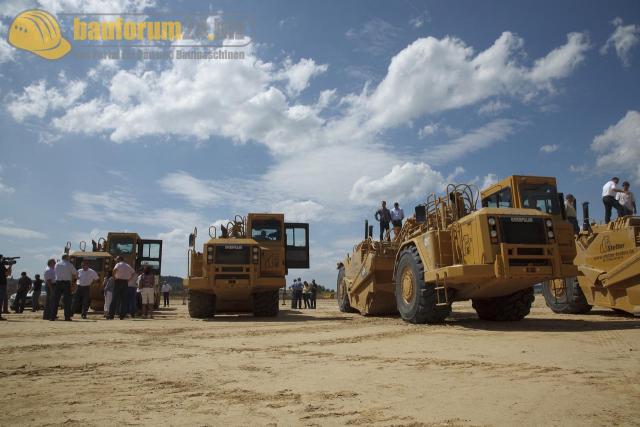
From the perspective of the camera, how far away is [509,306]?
10.2 m

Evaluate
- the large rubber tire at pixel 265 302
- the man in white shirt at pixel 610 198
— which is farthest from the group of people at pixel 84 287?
the man in white shirt at pixel 610 198

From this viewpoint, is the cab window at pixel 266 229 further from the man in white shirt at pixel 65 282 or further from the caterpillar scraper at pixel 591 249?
the caterpillar scraper at pixel 591 249

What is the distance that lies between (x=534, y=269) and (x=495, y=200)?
209cm

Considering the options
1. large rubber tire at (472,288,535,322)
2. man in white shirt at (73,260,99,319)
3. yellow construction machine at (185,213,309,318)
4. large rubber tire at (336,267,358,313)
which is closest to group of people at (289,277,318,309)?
large rubber tire at (336,267,358,313)

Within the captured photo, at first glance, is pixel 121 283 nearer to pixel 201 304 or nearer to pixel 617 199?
pixel 201 304

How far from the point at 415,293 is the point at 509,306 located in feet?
6.97

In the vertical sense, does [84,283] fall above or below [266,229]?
below

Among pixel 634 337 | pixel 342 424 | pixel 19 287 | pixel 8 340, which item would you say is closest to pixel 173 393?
pixel 342 424

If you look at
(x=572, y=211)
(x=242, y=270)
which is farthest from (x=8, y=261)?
Result: (x=572, y=211)

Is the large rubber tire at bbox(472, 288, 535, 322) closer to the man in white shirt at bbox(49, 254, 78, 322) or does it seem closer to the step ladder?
the step ladder

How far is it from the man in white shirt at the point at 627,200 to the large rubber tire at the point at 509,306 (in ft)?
13.4

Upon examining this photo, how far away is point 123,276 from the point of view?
13.3 metres

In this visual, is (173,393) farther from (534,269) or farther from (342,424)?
(534,269)

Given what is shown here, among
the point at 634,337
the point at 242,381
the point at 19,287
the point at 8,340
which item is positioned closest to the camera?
the point at 242,381
